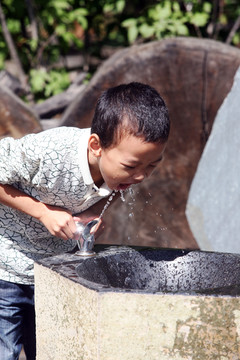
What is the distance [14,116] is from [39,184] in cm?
156

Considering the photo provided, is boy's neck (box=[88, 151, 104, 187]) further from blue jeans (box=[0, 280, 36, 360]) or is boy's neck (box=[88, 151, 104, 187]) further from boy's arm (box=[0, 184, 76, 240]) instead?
blue jeans (box=[0, 280, 36, 360])

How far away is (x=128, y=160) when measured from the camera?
1810mm

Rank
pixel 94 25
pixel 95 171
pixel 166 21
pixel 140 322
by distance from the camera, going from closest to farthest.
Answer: pixel 140 322 < pixel 95 171 < pixel 166 21 < pixel 94 25

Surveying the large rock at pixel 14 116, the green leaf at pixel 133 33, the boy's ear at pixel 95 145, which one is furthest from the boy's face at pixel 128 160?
the green leaf at pixel 133 33

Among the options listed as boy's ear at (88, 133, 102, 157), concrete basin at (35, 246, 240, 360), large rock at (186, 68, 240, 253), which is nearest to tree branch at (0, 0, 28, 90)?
large rock at (186, 68, 240, 253)

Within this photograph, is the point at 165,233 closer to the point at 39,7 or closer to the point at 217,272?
the point at 217,272

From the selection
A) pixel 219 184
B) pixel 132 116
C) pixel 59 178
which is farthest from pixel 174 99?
pixel 132 116

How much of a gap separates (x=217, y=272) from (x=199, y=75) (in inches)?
59.2

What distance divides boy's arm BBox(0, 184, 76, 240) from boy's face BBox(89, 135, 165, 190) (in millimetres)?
191

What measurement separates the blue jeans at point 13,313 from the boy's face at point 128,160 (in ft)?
1.78

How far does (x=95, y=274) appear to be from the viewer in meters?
1.95

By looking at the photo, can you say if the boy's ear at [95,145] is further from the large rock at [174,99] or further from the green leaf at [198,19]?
the green leaf at [198,19]

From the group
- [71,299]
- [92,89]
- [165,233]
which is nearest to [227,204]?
[165,233]

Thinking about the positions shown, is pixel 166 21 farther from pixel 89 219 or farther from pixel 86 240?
pixel 86 240
